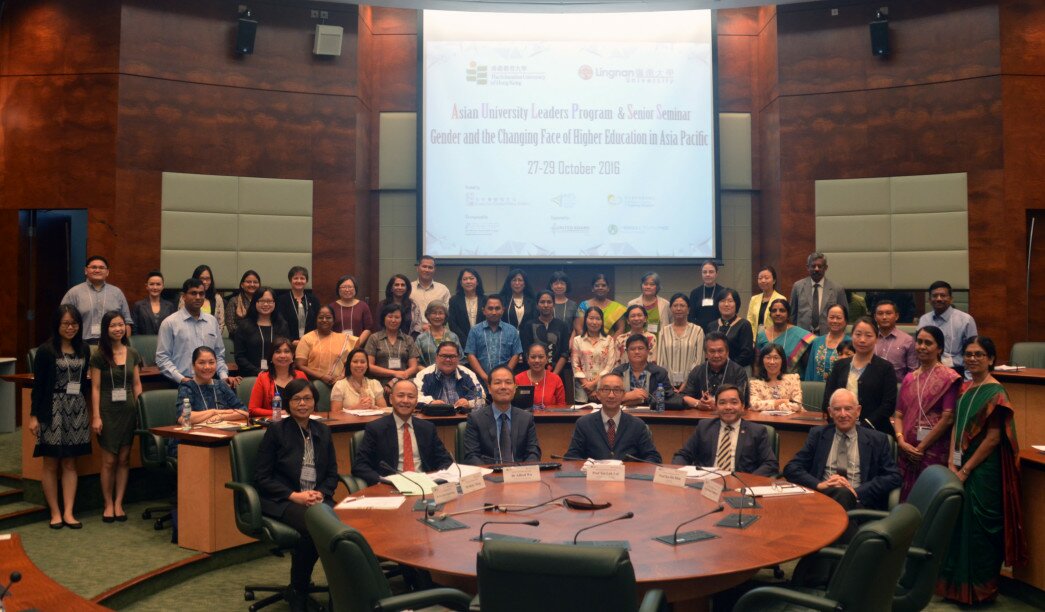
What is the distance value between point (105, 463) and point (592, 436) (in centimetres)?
327

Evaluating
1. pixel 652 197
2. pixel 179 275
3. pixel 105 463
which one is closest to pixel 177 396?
pixel 105 463

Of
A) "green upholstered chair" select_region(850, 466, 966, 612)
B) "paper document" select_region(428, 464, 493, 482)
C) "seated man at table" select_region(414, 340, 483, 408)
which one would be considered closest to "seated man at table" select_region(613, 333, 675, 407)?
"seated man at table" select_region(414, 340, 483, 408)

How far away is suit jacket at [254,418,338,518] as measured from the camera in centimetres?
461

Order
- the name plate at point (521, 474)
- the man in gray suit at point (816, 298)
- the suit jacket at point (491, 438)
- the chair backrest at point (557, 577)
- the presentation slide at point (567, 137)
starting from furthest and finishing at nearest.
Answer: the presentation slide at point (567, 137), the man in gray suit at point (816, 298), the suit jacket at point (491, 438), the name plate at point (521, 474), the chair backrest at point (557, 577)

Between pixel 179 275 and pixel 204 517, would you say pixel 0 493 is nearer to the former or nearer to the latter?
pixel 204 517

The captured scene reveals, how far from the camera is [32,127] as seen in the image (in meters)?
8.83

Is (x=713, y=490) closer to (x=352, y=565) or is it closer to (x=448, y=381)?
(x=352, y=565)

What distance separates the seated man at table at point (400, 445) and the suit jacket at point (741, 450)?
4.52 ft

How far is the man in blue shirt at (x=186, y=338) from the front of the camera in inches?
259

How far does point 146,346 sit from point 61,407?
5.03 feet

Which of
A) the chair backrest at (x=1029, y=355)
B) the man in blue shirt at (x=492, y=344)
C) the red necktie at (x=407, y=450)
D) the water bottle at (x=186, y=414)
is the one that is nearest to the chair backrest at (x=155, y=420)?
the water bottle at (x=186, y=414)

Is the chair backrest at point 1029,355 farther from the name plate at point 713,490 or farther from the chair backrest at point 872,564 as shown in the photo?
the chair backrest at point 872,564

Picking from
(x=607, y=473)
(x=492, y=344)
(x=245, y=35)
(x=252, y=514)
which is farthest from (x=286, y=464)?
(x=245, y=35)

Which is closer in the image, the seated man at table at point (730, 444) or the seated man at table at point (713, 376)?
the seated man at table at point (730, 444)
